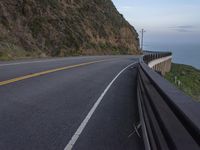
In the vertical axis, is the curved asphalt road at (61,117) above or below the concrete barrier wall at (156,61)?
above

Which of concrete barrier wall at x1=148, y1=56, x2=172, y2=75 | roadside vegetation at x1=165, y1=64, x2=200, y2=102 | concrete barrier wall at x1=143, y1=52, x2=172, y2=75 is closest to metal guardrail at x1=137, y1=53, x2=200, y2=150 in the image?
concrete barrier wall at x1=143, y1=52, x2=172, y2=75

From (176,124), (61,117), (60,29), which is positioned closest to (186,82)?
(60,29)

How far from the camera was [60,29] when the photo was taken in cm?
5334

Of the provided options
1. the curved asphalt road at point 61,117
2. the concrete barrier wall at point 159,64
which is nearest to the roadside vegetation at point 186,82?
the concrete barrier wall at point 159,64

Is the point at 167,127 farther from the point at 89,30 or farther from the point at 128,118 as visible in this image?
the point at 89,30

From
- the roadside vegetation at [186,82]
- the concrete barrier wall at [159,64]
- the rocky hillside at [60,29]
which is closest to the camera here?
the concrete barrier wall at [159,64]

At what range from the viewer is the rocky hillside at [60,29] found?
138 feet

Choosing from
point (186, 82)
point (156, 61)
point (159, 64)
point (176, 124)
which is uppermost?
point (176, 124)

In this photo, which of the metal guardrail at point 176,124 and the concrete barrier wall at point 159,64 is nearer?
the metal guardrail at point 176,124

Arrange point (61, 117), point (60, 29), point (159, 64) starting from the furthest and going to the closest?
1. point (60, 29)
2. point (159, 64)
3. point (61, 117)

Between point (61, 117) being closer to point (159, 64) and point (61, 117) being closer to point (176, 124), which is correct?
point (176, 124)

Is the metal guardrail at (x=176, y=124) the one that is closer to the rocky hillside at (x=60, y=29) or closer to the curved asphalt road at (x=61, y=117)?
the curved asphalt road at (x=61, y=117)

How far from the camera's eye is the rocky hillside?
41969 mm

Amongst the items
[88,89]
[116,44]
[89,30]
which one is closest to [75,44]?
[89,30]
